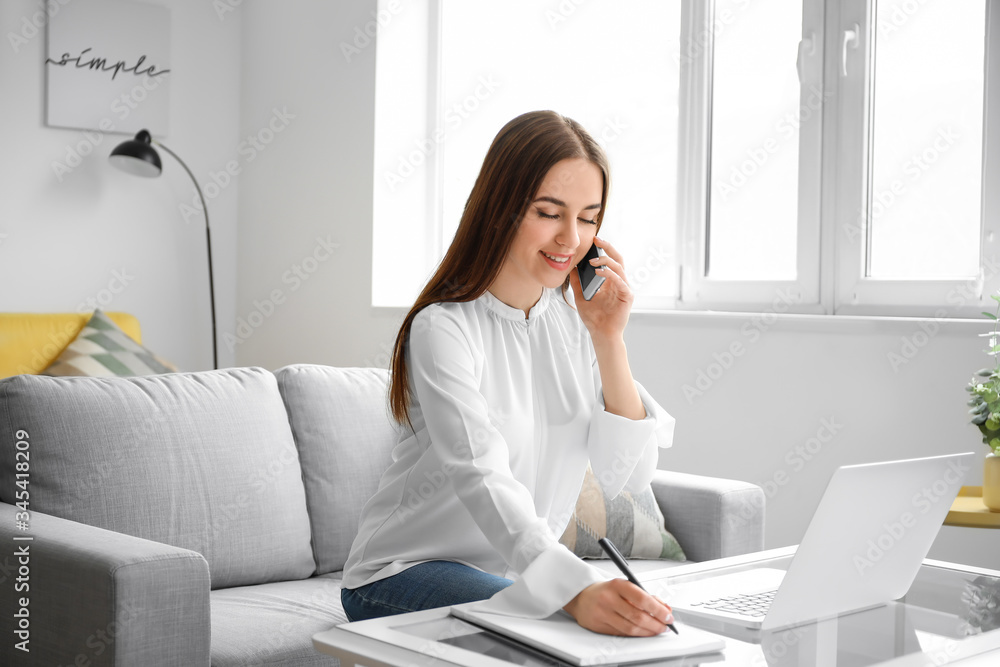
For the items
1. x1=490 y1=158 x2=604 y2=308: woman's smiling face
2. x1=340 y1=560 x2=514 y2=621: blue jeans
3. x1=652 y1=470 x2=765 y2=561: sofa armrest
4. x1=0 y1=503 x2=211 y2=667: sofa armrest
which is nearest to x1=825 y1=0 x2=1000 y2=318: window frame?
x1=652 y1=470 x2=765 y2=561: sofa armrest

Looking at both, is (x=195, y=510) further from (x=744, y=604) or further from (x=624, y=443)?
(x=744, y=604)

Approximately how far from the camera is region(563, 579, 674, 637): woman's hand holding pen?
37.7 inches

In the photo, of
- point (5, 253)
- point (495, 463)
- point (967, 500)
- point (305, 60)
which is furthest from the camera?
point (305, 60)

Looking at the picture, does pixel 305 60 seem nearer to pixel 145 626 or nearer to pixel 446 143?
pixel 446 143

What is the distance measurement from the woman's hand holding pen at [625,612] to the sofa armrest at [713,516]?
1357 millimetres

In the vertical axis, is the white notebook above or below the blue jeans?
above

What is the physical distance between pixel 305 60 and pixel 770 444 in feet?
8.24

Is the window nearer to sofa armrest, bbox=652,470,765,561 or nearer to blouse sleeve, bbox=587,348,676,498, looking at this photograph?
sofa armrest, bbox=652,470,765,561

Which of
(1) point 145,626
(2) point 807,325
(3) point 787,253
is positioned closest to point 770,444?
(2) point 807,325

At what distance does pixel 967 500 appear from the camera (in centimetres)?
200

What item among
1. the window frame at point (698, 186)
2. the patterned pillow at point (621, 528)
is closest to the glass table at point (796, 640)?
the patterned pillow at point (621, 528)

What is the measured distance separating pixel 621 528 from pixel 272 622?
857mm

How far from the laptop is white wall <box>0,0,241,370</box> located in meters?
3.34

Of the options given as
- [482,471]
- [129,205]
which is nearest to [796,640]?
Result: [482,471]
